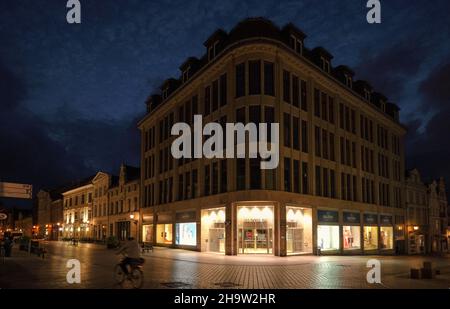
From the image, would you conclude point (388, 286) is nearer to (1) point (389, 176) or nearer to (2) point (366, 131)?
(2) point (366, 131)

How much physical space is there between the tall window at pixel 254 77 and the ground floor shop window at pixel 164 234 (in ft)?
63.3

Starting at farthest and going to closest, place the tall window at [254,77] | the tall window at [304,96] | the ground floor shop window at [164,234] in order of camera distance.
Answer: the ground floor shop window at [164,234] < the tall window at [304,96] < the tall window at [254,77]

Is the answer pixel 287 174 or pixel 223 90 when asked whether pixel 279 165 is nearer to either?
pixel 287 174

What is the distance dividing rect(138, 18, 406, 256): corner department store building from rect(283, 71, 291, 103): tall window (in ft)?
0.58

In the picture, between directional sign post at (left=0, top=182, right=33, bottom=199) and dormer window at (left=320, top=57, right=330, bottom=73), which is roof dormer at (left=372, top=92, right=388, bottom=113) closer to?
dormer window at (left=320, top=57, right=330, bottom=73)

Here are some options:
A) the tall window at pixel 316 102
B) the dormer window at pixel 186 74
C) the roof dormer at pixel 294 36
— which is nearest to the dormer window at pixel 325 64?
the tall window at pixel 316 102

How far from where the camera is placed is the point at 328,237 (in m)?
40.4

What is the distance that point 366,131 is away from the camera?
50.1 m

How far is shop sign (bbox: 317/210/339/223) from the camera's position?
38.8 metres

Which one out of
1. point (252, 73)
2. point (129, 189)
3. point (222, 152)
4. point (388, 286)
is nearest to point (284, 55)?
point (252, 73)

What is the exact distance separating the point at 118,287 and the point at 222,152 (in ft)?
73.5

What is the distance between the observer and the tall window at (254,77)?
115 feet

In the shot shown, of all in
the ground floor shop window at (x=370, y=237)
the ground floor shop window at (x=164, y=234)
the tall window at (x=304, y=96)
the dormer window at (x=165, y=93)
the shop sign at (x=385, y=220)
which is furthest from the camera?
the dormer window at (x=165, y=93)

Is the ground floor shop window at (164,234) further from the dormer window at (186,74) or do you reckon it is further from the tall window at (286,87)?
the tall window at (286,87)
